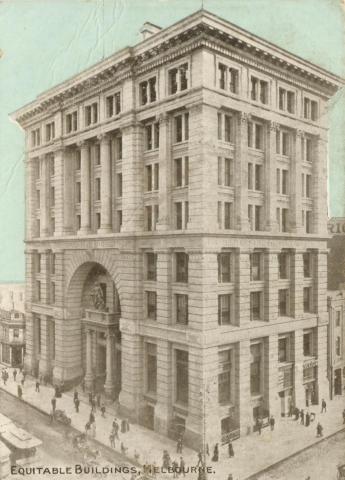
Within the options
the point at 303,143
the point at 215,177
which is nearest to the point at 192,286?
the point at 215,177

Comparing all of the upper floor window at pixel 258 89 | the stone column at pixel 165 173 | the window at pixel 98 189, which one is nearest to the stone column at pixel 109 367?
the stone column at pixel 165 173

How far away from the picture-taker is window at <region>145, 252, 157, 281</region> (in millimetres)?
32750

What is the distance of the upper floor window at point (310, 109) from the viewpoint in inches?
1337

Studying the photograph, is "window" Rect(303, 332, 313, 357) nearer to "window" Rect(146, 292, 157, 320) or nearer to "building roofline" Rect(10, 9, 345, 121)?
"window" Rect(146, 292, 157, 320)

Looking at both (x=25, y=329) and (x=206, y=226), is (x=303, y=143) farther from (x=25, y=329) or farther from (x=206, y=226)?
(x=25, y=329)

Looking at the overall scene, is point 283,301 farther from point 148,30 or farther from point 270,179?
point 148,30

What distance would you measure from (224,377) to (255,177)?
1433 cm

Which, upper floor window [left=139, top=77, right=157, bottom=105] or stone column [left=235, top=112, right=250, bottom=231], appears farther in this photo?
upper floor window [left=139, top=77, right=157, bottom=105]

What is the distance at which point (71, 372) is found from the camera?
39875mm

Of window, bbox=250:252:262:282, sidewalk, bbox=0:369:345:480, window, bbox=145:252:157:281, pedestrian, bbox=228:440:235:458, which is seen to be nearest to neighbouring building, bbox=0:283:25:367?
sidewalk, bbox=0:369:345:480

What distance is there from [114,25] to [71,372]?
2872 cm

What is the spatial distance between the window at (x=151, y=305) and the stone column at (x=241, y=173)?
816cm

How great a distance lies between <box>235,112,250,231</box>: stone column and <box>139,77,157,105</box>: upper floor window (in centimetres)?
654

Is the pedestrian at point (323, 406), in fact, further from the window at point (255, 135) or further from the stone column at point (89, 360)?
the window at point (255, 135)
